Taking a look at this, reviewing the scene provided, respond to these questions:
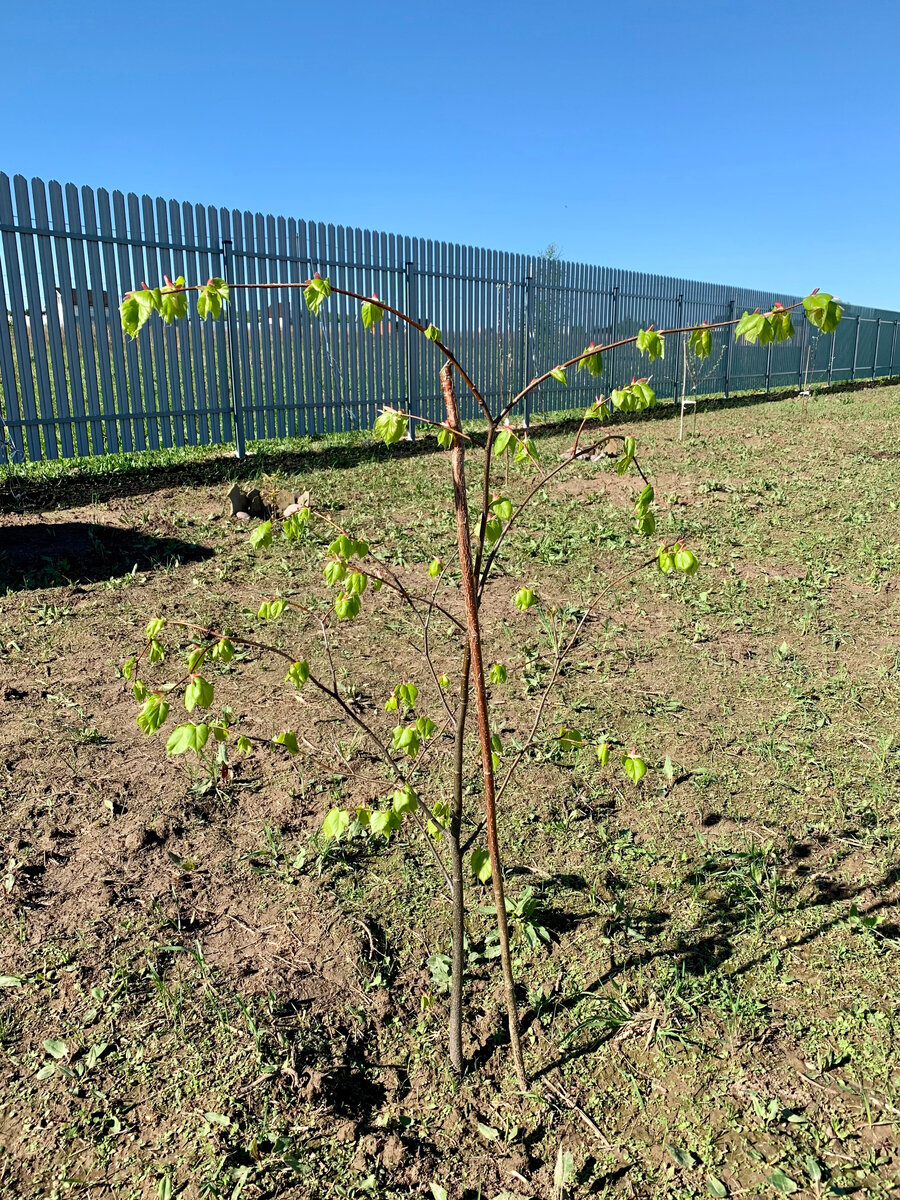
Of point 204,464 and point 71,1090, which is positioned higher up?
point 204,464

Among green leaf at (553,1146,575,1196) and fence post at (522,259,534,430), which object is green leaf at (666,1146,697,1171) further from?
fence post at (522,259,534,430)

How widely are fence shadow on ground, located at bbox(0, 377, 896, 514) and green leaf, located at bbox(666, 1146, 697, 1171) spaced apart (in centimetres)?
379

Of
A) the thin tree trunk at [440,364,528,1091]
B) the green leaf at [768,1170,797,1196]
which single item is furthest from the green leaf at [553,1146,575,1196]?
the green leaf at [768,1170,797,1196]

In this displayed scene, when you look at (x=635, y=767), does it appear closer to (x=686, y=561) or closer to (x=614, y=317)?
(x=686, y=561)

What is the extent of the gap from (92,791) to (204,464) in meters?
5.33

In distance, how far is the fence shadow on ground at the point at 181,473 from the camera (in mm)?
6113

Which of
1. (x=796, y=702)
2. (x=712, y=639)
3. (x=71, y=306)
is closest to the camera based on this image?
(x=796, y=702)

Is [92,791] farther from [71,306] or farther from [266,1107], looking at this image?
[71,306]

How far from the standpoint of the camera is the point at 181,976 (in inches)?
84.4

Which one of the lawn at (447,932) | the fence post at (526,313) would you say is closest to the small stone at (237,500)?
the lawn at (447,932)

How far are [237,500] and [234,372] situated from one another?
3031 millimetres

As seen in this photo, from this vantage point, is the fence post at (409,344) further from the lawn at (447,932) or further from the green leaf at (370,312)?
the green leaf at (370,312)

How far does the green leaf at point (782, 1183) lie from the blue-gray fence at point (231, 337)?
6433 mm

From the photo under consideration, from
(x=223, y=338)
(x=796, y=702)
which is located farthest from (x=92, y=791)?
(x=223, y=338)
